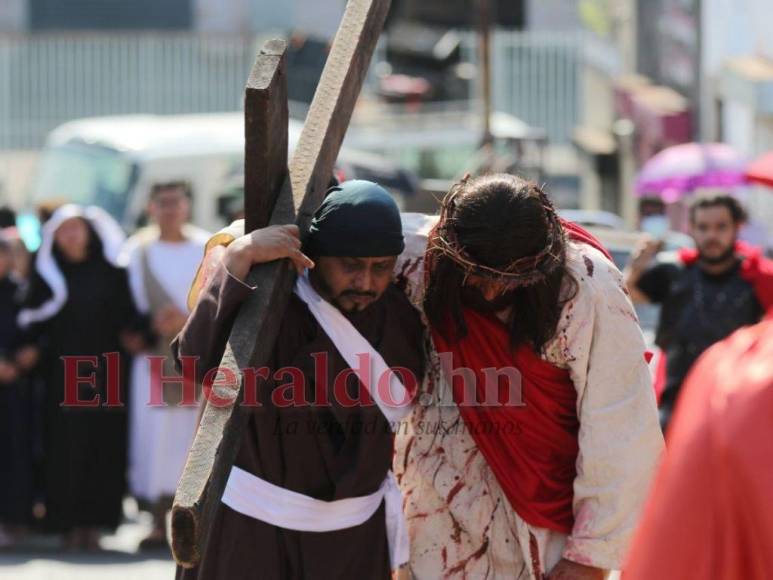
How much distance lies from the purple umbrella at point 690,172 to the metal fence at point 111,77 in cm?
1153

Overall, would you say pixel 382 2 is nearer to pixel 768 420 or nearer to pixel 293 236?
pixel 293 236

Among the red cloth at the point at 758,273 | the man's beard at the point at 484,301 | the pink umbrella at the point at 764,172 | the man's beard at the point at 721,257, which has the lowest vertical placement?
the red cloth at the point at 758,273

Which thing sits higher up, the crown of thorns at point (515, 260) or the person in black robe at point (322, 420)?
the crown of thorns at point (515, 260)

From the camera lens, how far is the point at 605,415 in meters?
3.94

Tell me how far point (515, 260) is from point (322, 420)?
22.9 inches

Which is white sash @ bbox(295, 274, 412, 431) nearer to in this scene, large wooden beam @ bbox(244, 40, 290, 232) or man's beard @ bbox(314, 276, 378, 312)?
man's beard @ bbox(314, 276, 378, 312)

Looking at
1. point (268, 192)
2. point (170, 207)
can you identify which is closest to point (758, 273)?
point (170, 207)

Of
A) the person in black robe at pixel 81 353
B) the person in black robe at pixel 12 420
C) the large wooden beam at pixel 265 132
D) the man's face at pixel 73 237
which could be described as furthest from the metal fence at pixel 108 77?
the large wooden beam at pixel 265 132

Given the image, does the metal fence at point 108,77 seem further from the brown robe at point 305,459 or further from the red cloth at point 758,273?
the brown robe at point 305,459

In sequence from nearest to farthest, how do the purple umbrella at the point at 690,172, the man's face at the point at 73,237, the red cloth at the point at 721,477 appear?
the red cloth at the point at 721,477, the man's face at the point at 73,237, the purple umbrella at the point at 690,172

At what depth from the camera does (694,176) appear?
13.3 m

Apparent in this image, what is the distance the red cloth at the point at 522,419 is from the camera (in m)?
3.99

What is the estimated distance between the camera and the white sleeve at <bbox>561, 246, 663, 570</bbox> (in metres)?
3.96

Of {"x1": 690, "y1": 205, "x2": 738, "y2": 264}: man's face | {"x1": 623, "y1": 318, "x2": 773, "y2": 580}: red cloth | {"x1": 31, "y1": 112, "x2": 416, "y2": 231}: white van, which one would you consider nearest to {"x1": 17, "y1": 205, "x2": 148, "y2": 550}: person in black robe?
{"x1": 690, "y1": 205, "x2": 738, "y2": 264}: man's face
